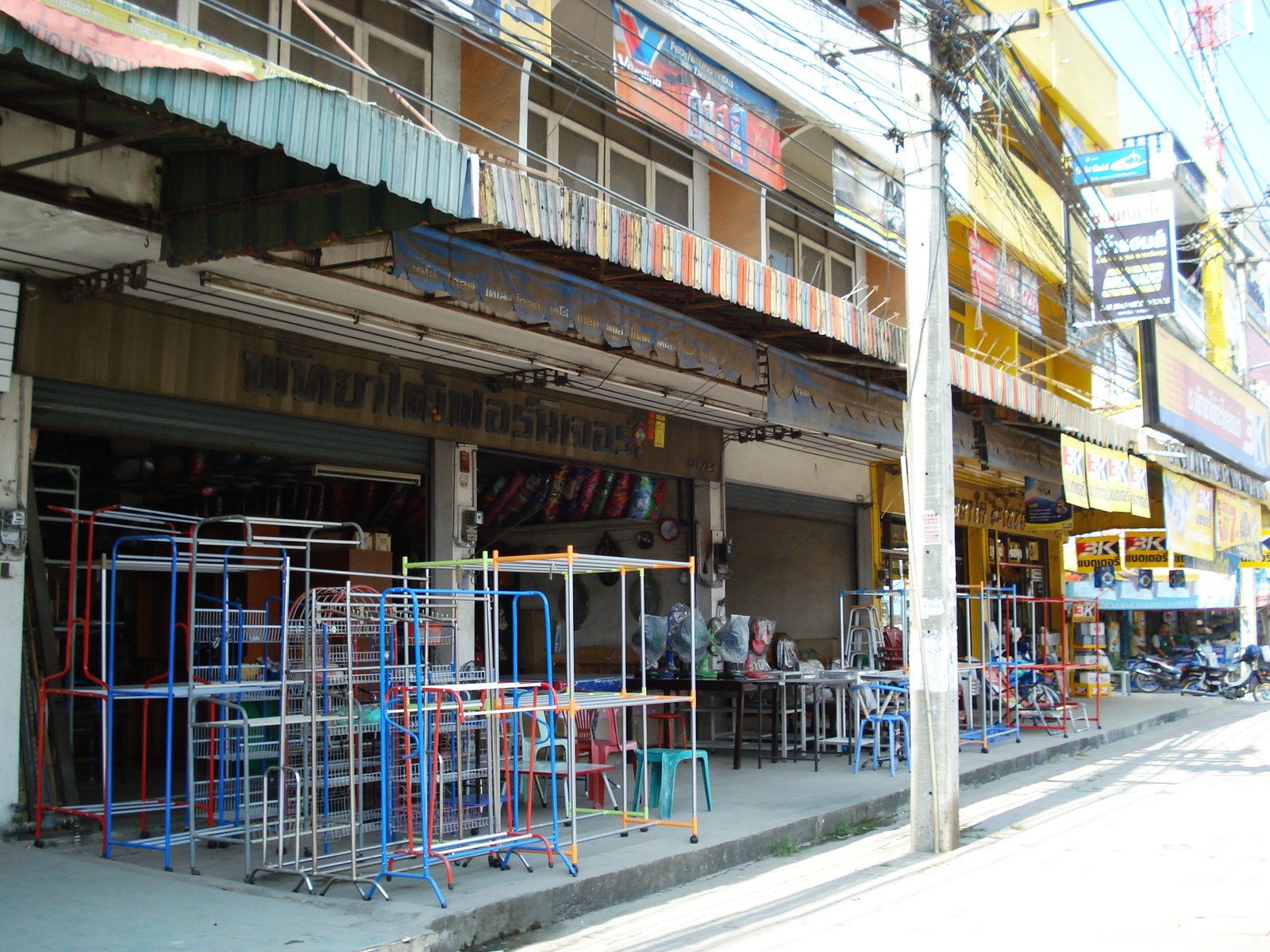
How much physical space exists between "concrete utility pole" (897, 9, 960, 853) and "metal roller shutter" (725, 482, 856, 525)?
7954mm

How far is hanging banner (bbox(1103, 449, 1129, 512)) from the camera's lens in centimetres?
1809

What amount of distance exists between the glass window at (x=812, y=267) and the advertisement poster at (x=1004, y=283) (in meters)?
2.46

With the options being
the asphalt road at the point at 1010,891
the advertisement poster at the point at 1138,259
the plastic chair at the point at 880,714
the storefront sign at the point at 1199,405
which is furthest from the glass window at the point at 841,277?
the asphalt road at the point at 1010,891

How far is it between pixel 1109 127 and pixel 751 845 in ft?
75.1

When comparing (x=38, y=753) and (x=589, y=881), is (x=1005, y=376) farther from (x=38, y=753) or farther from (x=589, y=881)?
(x=38, y=753)

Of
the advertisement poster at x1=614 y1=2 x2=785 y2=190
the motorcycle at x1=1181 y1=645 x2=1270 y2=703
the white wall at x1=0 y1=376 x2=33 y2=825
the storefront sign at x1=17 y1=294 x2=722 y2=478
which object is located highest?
the advertisement poster at x1=614 y1=2 x2=785 y2=190

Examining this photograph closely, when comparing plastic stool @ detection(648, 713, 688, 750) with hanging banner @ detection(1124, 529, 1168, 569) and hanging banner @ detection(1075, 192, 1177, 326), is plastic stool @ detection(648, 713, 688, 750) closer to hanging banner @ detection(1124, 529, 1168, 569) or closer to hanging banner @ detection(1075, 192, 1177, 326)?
hanging banner @ detection(1075, 192, 1177, 326)

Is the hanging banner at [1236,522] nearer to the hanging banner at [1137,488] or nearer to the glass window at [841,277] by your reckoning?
the hanging banner at [1137,488]

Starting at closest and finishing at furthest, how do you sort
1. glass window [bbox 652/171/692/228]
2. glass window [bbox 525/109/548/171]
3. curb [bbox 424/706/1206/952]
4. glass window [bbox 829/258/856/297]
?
1. curb [bbox 424/706/1206/952]
2. glass window [bbox 525/109/548/171]
3. glass window [bbox 652/171/692/228]
4. glass window [bbox 829/258/856/297]

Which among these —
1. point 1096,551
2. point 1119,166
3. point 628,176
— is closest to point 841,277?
point 1119,166

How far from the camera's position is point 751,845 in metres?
8.73

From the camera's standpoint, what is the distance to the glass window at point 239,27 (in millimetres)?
9594

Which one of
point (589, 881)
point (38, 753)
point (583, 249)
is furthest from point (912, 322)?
point (38, 753)

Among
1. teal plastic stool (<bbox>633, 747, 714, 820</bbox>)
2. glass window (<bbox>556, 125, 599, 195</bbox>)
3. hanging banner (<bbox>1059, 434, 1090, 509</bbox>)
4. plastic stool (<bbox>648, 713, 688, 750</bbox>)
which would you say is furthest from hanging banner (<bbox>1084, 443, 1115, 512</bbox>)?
teal plastic stool (<bbox>633, 747, 714, 820</bbox>)
